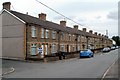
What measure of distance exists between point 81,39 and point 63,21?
7430mm

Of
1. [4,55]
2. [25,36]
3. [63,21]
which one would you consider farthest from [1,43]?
[63,21]

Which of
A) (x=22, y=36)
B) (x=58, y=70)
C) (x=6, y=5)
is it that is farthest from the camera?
(x=6, y=5)

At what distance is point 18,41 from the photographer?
121 ft

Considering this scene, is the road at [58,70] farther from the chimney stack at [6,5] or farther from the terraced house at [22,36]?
the chimney stack at [6,5]

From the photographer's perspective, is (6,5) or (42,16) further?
(42,16)

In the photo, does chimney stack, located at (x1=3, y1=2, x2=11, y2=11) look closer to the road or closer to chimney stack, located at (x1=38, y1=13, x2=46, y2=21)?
chimney stack, located at (x1=38, y1=13, x2=46, y2=21)

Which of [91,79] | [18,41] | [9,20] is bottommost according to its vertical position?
[91,79]

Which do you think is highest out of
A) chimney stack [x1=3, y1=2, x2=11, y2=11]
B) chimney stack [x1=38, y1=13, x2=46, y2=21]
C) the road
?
chimney stack [x1=3, y1=2, x2=11, y2=11]

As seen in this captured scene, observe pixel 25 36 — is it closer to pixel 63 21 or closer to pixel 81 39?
pixel 63 21

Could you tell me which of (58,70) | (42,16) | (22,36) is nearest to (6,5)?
(22,36)

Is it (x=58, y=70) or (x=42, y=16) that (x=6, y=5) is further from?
(x=58, y=70)

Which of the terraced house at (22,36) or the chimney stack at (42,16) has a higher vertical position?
the chimney stack at (42,16)

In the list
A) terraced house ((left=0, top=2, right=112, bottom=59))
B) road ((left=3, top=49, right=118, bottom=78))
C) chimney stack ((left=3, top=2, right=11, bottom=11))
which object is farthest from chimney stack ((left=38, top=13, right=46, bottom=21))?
road ((left=3, top=49, right=118, bottom=78))

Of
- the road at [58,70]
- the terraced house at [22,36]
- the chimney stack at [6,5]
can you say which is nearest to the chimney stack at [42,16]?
the terraced house at [22,36]
